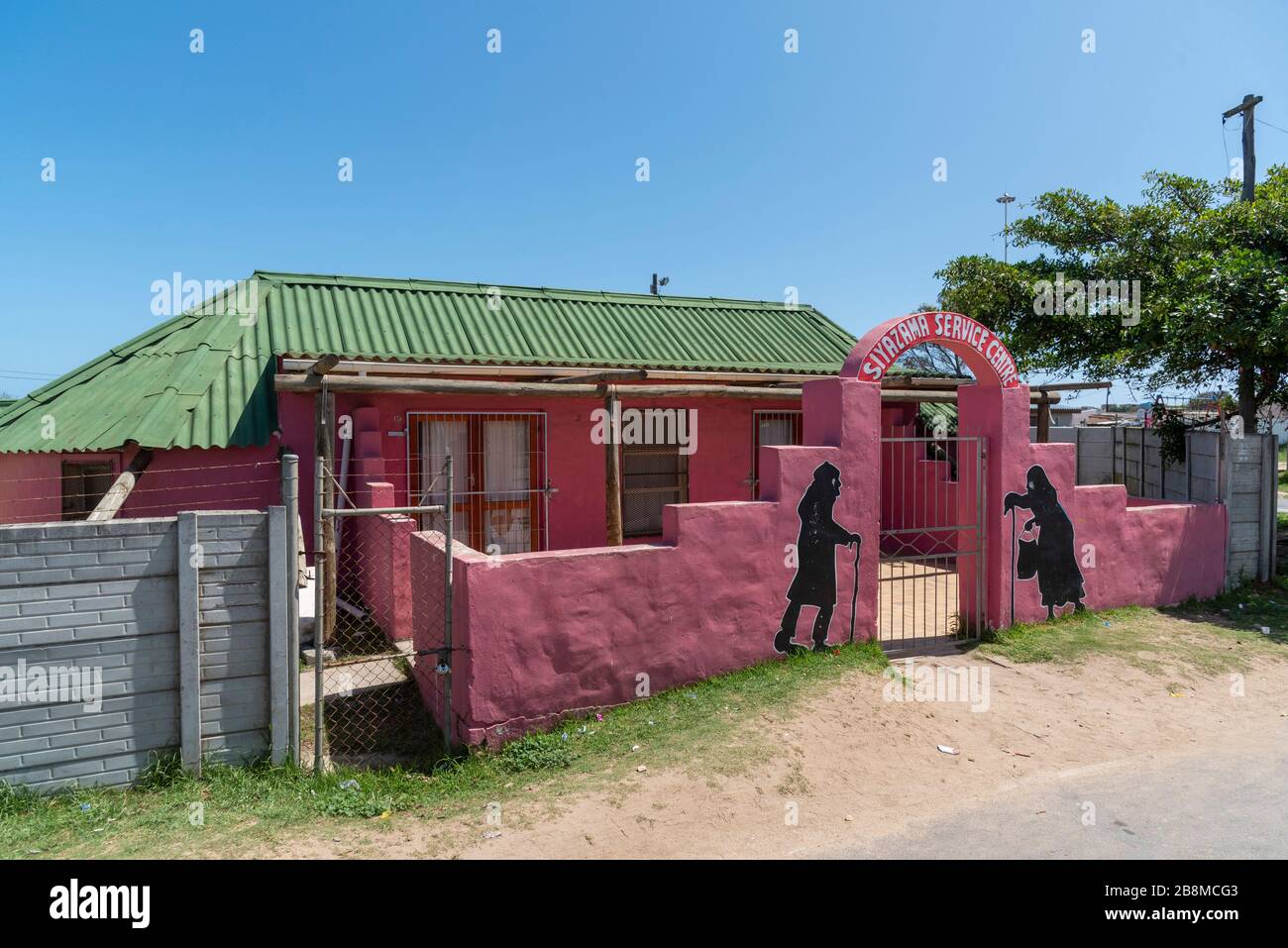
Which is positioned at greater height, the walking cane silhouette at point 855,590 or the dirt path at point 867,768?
the walking cane silhouette at point 855,590

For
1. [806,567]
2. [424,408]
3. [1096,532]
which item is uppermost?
[424,408]

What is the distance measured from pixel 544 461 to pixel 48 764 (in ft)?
21.3

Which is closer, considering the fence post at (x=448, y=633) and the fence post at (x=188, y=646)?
the fence post at (x=188, y=646)

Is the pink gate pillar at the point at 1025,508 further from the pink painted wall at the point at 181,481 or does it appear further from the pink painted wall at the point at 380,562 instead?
the pink painted wall at the point at 181,481

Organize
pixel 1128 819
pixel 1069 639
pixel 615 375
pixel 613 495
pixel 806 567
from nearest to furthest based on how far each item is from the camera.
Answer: pixel 1128 819 < pixel 806 567 < pixel 1069 639 < pixel 613 495 < pixel 615 375

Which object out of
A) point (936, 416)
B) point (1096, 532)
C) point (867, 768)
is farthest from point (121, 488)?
point (936, 416)

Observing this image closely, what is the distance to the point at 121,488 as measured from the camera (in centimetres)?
761

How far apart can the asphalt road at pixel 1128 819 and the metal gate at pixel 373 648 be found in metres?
3.19

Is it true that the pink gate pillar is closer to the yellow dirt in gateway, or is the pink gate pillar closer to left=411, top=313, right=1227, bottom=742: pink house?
left=411, top=313, right=1227, bottom=742: pink house

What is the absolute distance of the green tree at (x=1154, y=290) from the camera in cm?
1002

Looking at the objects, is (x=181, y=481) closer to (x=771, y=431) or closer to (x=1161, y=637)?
(x=771, y=431)

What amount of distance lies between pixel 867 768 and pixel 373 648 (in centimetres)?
481

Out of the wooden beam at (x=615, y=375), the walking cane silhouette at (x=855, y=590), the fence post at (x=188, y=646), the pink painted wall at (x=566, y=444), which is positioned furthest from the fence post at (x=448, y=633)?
the walking cane silhouette at (x=855, y=590)

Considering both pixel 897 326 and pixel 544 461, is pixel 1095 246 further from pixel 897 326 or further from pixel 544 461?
pixel 544 461
